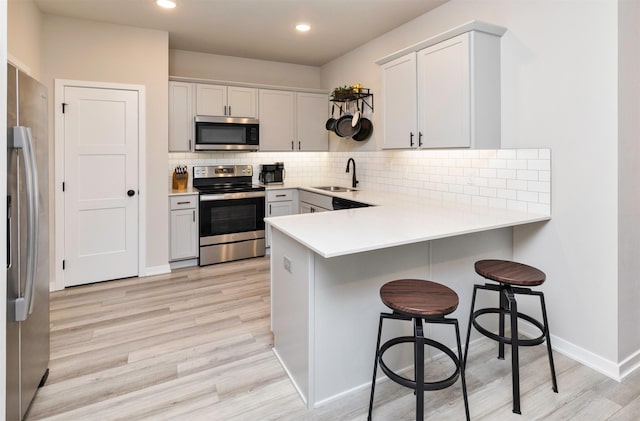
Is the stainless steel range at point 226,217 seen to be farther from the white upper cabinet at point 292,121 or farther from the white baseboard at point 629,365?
the white baseboard at point 629,365

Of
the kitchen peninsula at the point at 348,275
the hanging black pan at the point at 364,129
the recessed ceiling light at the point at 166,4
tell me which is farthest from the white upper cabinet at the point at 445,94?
the recessed ceiling light at the point at 166,4

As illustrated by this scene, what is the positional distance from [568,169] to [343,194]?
2131mm

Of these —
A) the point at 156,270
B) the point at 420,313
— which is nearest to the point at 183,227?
the point at 156,270

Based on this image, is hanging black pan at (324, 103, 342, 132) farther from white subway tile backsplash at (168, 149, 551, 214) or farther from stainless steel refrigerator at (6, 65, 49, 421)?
stainless steel refrigerator at (6, 65, 49, 421)

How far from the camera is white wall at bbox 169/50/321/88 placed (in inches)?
188

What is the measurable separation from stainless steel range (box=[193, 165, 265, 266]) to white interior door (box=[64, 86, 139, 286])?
0.78 m

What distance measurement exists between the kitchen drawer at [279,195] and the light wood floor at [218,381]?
6.43 feet

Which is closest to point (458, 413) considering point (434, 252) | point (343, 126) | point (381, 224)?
point (434, 252)

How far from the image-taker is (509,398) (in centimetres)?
200

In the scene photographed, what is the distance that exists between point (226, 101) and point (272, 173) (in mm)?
1156

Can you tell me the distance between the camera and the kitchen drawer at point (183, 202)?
13.9 feet

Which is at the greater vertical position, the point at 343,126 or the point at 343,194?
the point at 343,126

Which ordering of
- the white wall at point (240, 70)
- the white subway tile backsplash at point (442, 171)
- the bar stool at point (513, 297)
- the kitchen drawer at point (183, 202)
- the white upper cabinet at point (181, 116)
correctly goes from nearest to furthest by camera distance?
the bar stool at point (513, 297), the white subway tile backsplash at point (442, 171), the kitchen drawer at point (183, 202), the white upper cabinet at point (181, 116), the white wall at point (240, 70)

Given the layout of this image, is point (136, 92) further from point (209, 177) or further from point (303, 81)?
point (303, 81)
